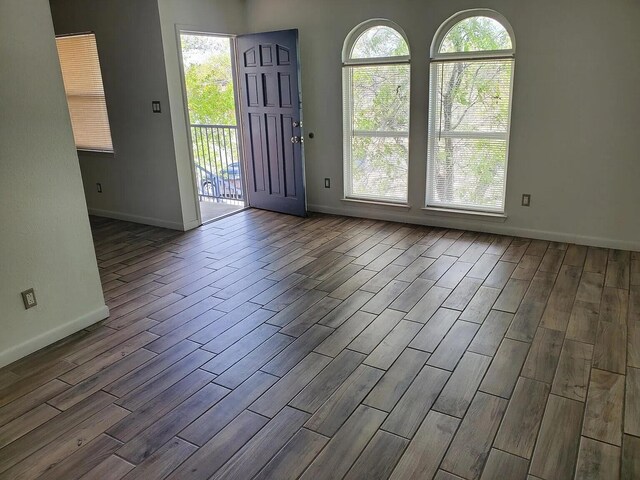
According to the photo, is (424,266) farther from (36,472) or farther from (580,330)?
(36,472)

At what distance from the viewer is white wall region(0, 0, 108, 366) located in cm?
272

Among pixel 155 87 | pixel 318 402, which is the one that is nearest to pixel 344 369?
pixel 318 402

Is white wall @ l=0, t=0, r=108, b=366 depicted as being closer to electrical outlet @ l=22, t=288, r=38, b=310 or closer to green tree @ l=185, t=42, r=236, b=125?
electrical outlet @ l=22, t=288, r=38, b=310

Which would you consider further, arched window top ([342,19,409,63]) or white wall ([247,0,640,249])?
arched window top ([342,19,409,63])

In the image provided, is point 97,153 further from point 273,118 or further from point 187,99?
point 273,118

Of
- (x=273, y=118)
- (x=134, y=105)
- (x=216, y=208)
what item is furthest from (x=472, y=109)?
(x=134, y=105)

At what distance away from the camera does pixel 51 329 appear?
3.05 meters

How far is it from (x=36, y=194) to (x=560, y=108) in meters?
4.17

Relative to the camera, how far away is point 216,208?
627 centimetres

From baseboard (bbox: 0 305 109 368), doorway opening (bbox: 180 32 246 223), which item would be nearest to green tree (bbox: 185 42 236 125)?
doorway opening (bbox: 180 32 246 223)

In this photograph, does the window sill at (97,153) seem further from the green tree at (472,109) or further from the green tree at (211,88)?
the green tree at (472,109)

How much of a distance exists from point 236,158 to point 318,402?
471 centimetres

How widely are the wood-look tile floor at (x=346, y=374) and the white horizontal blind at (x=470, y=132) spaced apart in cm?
84

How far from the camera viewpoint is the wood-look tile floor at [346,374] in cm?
205
